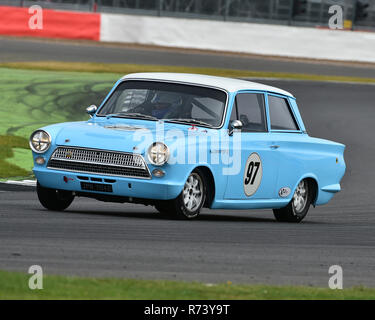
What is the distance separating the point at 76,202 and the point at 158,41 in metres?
23.2

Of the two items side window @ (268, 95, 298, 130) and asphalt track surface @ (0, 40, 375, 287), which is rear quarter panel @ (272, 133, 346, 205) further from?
asphalt track surface @ (0, 40, 375, 287)

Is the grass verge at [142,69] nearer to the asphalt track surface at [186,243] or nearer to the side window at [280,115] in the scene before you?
the asphalt track surface at [186,243]

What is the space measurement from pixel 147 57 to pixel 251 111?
20.8 metres

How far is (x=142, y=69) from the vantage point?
29.4 metres

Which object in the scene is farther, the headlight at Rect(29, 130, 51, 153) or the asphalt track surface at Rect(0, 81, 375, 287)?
the headlight at Rect(29, 130, 51, 153)

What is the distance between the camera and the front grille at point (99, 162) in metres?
10.0

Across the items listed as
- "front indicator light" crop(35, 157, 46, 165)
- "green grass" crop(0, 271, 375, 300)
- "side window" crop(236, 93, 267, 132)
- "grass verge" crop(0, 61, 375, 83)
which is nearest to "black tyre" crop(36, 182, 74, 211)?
"front indicator light" crop(35, 157, 46, 165)

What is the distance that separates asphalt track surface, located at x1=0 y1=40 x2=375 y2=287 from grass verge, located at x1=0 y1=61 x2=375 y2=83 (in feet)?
49.0

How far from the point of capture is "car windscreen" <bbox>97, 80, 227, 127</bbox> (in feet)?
36.1

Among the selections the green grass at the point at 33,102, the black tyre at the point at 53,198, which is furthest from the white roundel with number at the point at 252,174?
the green grass at the point at 33,102

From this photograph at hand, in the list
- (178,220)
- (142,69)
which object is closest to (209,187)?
(178,220)
